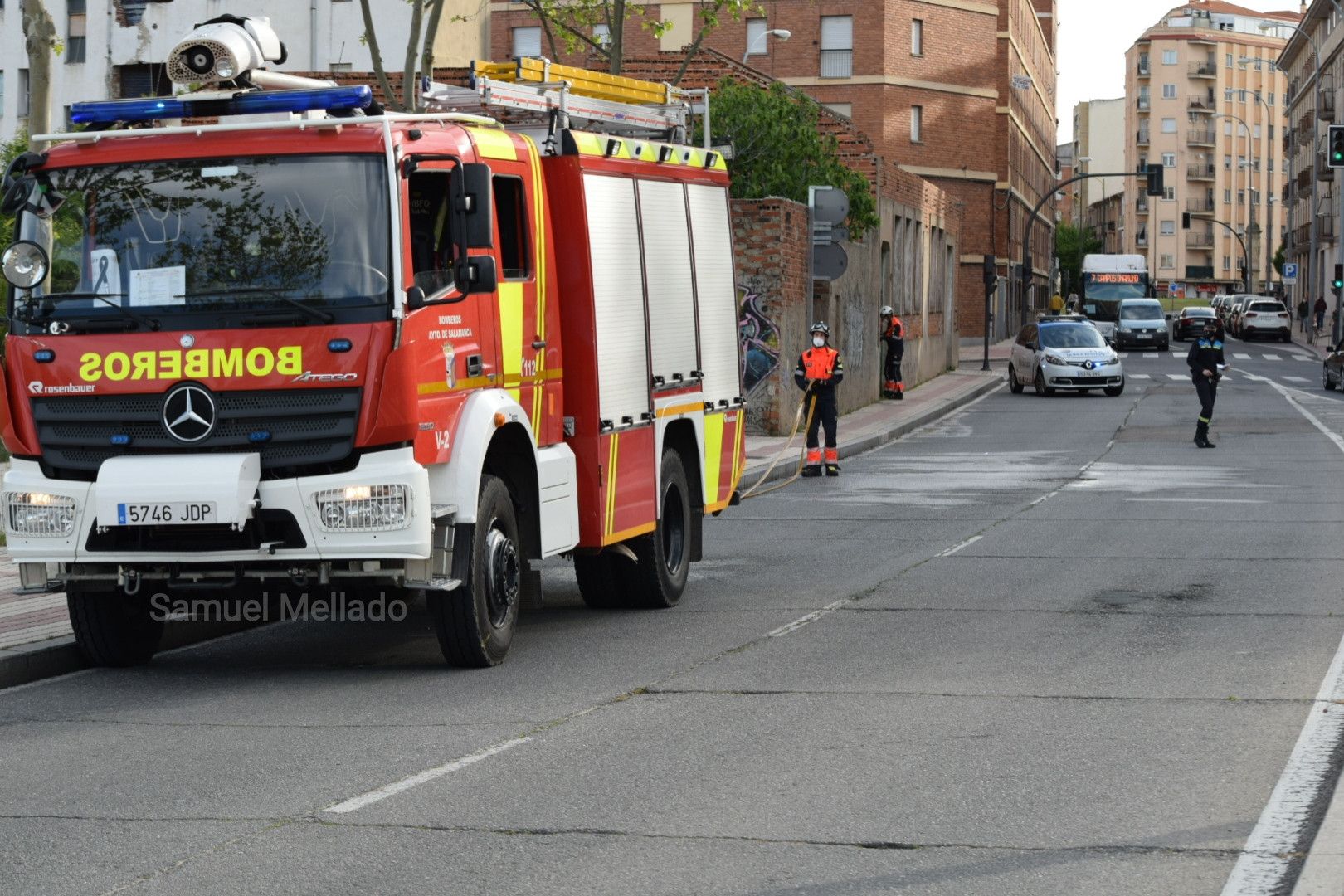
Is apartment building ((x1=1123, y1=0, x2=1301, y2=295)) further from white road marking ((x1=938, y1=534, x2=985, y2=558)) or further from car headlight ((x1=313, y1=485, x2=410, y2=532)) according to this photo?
car headlight ((x1=313, y1=485, x2=410, y2=532))

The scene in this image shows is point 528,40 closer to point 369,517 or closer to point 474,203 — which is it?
point 474,203

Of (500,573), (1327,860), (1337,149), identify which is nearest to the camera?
(1327,860)

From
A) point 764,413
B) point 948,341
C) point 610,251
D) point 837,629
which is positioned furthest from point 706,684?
point 948,341

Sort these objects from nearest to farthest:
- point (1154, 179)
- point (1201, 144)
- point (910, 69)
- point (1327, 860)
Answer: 1. point (1327, 860)
2. point (1154, 179)
3. point (910, 69)
4. point (1201, 144)

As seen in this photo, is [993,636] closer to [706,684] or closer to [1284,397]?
[706,684]

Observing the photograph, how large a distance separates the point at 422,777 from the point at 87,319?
3.27m

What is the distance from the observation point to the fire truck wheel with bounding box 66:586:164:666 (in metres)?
10.1

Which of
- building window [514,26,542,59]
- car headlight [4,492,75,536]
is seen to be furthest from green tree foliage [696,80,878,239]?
building window [514,26,542,59]

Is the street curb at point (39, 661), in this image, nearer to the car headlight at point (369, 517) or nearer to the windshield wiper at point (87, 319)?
the windshield wiper at point (87, 319)

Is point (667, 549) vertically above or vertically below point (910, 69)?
below

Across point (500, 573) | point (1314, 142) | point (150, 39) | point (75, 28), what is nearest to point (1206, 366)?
point (500, 573)

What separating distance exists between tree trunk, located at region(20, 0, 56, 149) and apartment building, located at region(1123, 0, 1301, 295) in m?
149

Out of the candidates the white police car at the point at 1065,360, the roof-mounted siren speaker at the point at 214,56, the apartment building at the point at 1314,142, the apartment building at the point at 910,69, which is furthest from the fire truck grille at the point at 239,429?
the apartment building at the point at 1314,142

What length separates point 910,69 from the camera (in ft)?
227
